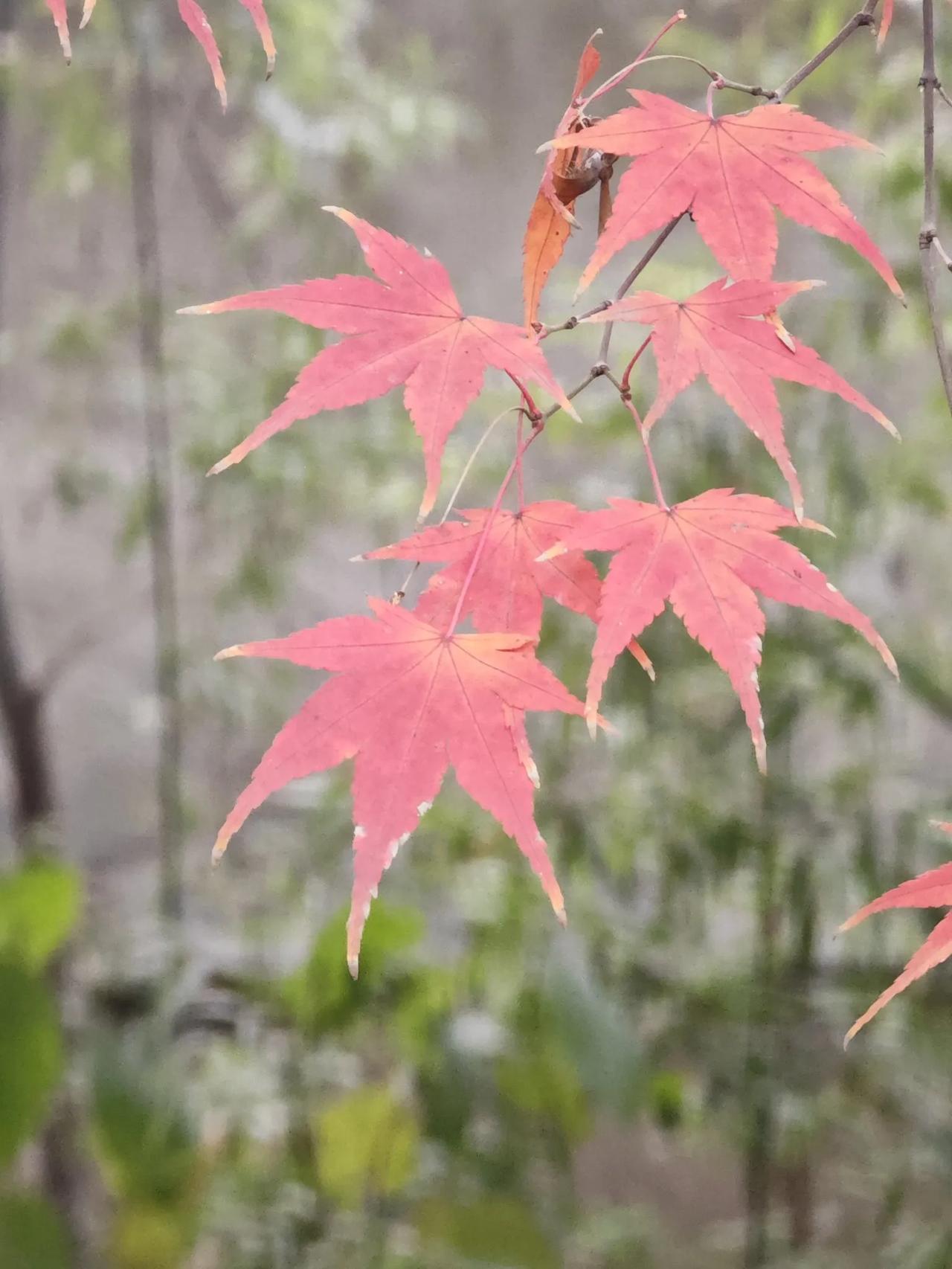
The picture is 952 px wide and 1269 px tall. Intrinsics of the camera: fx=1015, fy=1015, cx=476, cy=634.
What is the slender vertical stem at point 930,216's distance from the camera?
0.31 meters

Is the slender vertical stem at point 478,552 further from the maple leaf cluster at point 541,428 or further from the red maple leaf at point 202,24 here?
the red maple leaf at point 202,24

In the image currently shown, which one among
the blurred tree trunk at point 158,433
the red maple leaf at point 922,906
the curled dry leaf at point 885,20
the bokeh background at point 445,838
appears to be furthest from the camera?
the blurred tree trunk at point 158,433

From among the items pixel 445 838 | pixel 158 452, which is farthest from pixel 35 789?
pixel 445 838

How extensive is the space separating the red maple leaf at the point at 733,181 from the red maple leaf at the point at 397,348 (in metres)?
0.04

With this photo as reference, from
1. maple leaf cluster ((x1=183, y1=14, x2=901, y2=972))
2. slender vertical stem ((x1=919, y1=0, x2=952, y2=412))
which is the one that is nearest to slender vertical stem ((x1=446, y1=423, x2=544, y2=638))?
maple leaf cluster ((x1=183, y1=14, x2=901, y2=972))

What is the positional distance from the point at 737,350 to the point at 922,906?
7.5 inches

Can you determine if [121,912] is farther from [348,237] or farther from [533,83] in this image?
[533,83]

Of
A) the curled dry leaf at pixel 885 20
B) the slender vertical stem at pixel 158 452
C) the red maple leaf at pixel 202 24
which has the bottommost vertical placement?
the slender vertical stem at pixel 158 452

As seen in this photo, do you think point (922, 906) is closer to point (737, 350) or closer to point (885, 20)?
point (737, 350)

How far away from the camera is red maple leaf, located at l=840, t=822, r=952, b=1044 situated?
301 millimetres

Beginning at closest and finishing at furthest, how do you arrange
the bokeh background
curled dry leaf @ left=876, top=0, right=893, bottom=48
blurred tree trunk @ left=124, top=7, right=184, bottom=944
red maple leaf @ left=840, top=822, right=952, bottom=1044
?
red maple leaf @ left=840, top=822, right=952, bottom=1044 < curled dry leaf @ left=876, top=0, right=893, bottom=48 < the bokeh background < blurred tree trunk @ left=124, top=7, right=184, bottom=944

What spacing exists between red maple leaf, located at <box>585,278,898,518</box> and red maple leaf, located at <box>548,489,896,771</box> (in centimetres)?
2

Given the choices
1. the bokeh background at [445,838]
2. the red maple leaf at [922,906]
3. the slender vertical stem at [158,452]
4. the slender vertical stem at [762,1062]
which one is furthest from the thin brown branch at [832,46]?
the slender vertical stem at [158,452]

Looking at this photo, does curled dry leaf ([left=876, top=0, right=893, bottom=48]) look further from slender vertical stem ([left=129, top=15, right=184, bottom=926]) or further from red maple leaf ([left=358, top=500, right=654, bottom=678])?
slender vertical stem ([left=129, top=15, right=184, bottom=926])
